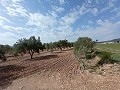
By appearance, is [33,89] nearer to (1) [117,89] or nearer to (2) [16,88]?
(2) [16,88]

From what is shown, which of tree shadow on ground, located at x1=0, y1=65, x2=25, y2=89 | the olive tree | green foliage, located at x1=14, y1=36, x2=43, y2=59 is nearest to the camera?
tree shadow on ground, located at x1=0, y1=65, x2=25, y2=89

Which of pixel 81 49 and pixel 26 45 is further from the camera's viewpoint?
pixel 26 45

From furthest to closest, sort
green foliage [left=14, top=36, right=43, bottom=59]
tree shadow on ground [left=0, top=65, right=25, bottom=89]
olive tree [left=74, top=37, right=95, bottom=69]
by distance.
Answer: green foliage [left=14, top=36, right=43, bottom=59] < olive tree [left=74, top=37, right=95, bottom=69] < tree shadow on ground [left=0, top=65, right=25, bottom=89]

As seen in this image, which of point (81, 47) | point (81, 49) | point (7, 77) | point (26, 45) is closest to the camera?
point (7, 77)

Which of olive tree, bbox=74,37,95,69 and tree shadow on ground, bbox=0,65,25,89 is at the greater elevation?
olive tree, bbox=74,37,95,69

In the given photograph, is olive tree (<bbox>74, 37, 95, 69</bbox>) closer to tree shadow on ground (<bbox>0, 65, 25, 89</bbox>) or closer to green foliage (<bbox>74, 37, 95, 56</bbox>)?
green foliage (<bbox>74, 37, 95, 56</bbox>)

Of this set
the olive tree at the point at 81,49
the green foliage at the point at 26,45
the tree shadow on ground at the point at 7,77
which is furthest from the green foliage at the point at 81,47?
the green foliage at the point at 26,45

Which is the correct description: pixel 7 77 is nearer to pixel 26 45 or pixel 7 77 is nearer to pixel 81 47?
pixel 81 47

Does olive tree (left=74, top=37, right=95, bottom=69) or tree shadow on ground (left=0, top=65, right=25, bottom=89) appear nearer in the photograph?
tree shadow on ground (left=0, top=65, right=25, bottom=89)

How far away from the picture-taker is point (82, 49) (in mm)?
30281

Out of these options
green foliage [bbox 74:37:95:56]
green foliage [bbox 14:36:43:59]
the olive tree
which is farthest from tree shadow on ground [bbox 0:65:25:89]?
green foliage [bbox 14:36:43:59]

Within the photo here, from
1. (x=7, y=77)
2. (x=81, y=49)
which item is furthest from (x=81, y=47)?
(x=7, y=77)

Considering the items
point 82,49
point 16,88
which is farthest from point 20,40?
point 16,88

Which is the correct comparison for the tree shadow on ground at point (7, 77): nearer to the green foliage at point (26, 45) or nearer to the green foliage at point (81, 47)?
the green foliage at point (81, 47)
